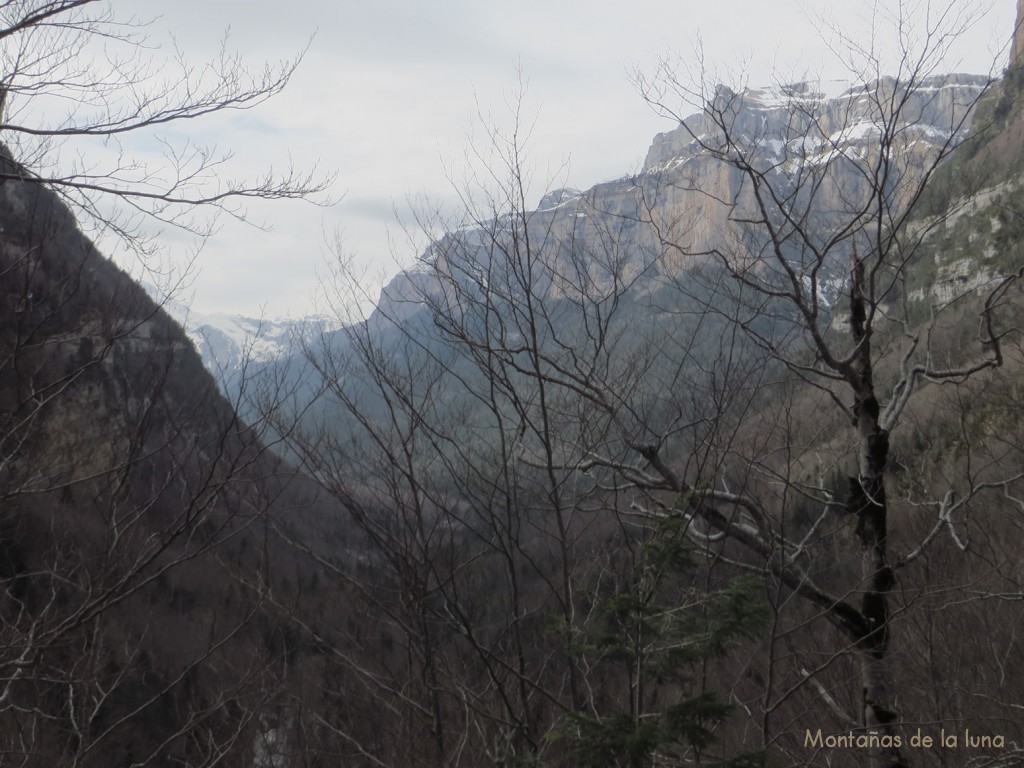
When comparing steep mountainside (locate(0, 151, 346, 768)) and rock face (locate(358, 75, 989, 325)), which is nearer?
steep mountainside (locate(0, 151, 346, 768))

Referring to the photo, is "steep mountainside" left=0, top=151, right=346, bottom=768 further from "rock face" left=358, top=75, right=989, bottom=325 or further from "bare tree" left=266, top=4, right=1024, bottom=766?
"rock face" left=358, top=75, right=989, bottom=325

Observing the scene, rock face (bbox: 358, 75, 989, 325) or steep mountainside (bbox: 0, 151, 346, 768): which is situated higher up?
rock face (bbox: 358, 75, 989, 325)

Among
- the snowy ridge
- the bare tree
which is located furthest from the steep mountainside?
the snowy ridge

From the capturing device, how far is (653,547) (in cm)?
362

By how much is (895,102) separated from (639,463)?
244 cm

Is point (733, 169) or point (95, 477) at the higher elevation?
point (733, 169)

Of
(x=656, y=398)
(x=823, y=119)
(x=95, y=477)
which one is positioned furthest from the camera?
(x=656, y=398)

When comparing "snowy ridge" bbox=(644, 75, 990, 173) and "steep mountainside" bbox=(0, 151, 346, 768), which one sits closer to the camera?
"steep mountainside" bbox=(0, 151, 346, 768)

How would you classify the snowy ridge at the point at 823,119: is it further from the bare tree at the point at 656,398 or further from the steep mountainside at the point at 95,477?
the steep mountainside at the point at 95,477

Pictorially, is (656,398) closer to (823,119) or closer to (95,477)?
(823,119)

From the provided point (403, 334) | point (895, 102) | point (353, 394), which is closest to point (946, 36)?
point (895, 102)

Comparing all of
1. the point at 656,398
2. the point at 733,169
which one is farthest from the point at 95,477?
the point at 733,169

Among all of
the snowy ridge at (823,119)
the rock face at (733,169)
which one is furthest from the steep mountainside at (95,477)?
the snowy ridge at (823,119)

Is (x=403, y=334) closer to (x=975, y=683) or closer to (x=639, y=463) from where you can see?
(x=639, y=463)
